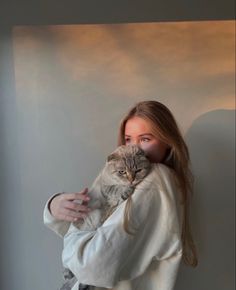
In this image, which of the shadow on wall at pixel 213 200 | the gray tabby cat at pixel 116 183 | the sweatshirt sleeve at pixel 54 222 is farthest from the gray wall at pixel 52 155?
the gray tabby cat at pixel 116 183

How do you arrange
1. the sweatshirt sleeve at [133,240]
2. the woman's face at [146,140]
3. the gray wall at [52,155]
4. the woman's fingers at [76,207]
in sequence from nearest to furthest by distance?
the sweatshirt sleeve at [133,240]
the woman's fingers at [76,207]
the woman's face at [146,140]
the gray wall at [52,155]

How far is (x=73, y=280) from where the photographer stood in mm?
1133

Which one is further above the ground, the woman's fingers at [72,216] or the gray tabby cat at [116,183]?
the gray tabby cat at [116,183]

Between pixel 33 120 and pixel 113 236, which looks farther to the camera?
pixel 33 120

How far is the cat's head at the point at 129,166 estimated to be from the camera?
3.41 feet

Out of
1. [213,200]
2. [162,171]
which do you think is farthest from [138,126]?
[213,200]

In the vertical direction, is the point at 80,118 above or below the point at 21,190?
above

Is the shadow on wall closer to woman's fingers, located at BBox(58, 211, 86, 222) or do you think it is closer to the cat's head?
the cat's head

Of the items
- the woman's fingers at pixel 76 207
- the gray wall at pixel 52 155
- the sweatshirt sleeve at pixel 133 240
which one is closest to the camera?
the sweatshirt sleeve at pixel 133 240

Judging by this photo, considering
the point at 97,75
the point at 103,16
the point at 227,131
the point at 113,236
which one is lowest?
the point at 113,236

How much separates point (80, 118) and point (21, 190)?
357 millimetres

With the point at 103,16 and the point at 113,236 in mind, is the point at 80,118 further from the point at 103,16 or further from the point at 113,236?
the point at 113,236

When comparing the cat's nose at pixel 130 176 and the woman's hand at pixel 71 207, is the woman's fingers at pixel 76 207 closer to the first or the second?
the woman's hand at pixel 71 207

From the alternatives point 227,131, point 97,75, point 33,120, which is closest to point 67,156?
point 33,120
